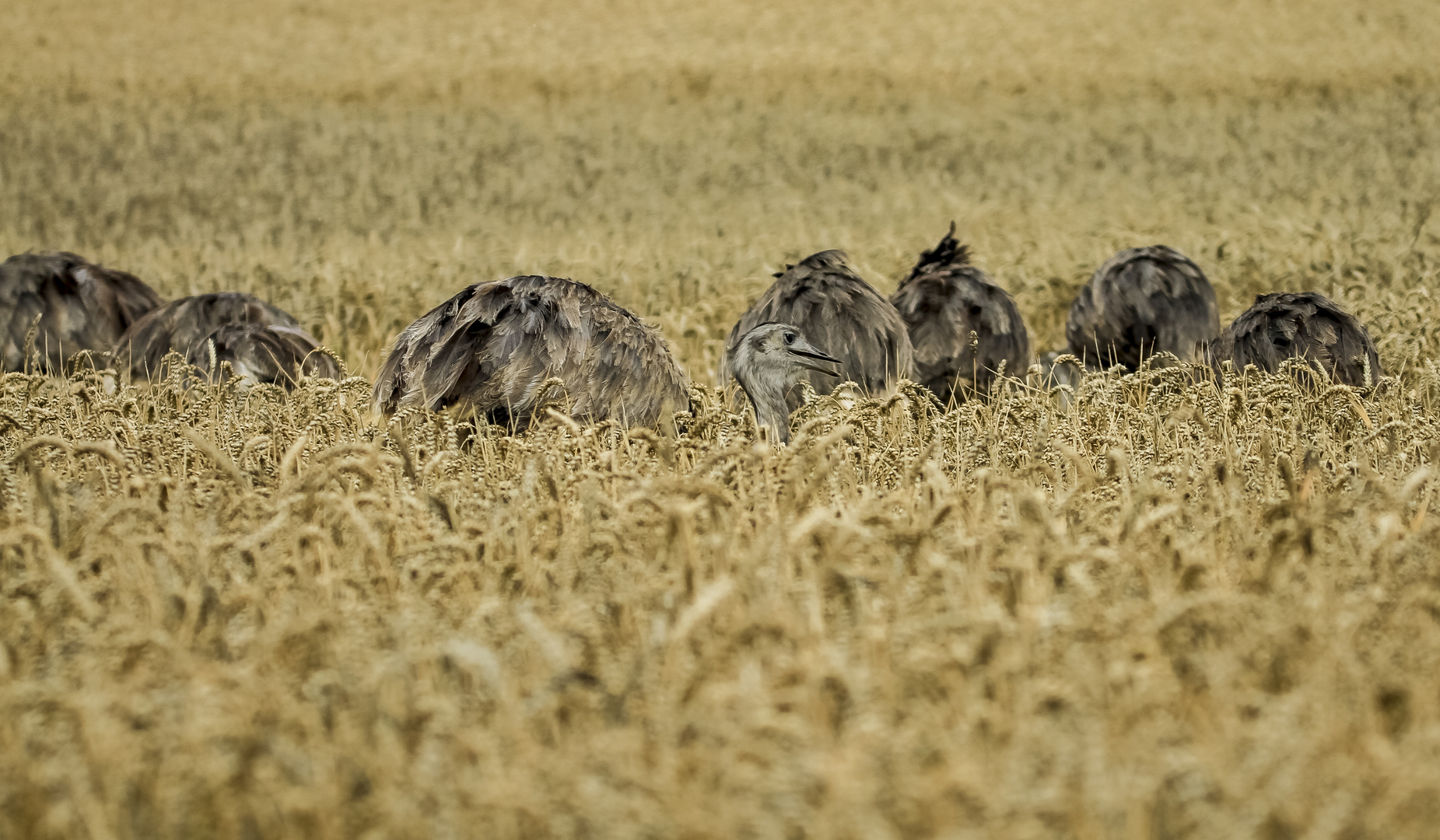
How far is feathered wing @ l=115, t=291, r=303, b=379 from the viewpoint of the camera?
6.79m

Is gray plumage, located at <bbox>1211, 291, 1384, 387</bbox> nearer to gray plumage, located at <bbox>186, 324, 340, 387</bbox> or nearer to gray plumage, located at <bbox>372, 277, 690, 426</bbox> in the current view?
gray plumage, located at <bbox>372, 277, 690, 426</bbox>

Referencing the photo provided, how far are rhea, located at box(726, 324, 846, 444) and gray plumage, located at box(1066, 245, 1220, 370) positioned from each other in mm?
2407

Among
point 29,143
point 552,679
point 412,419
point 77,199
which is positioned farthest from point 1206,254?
point 29,143

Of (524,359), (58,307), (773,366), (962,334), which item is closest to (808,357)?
(773,366)

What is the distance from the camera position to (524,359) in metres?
4.74

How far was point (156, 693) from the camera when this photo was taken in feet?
6.84

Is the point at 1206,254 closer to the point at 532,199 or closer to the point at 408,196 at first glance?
the point at 532,199

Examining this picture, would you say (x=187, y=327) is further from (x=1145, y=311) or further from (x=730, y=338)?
(x=1145, y=311)

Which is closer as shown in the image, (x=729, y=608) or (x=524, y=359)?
(x=729, y=608)

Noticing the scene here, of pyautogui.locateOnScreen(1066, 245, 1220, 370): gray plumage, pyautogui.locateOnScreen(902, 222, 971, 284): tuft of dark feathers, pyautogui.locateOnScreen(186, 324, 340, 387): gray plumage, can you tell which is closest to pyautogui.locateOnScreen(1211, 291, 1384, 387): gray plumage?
pyautogui.locateOnScreen(1066, 245, 1220, 370): gray plumage

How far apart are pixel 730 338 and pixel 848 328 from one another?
0.58 m

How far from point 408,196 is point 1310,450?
49.1ft

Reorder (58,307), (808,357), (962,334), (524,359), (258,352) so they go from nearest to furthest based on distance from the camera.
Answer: (524,359) → (808,357) → (258,352) → (962,334) → (58,307)

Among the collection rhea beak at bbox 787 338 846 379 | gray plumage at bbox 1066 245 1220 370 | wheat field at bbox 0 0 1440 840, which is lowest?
wheat field at bbox 0 0 1440 840
